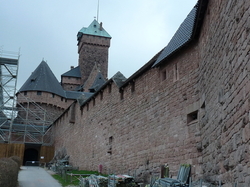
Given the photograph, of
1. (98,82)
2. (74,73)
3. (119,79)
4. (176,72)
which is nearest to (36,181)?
(119,79)

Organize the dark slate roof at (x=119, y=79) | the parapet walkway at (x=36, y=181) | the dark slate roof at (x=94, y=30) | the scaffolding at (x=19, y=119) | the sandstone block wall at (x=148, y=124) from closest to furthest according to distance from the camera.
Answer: the sandstone block wall at (x=148, y=124), the parapet walkway at (x=36, y=181), the dark slate roof at (x=119, y=79), the scaffolding at (x=19, y=119), the dark slate roof at (x=94, y=30)

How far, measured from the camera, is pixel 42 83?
1608 inches

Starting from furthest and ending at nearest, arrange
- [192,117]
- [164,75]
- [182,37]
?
[164,75]
[182,37]
[192,117]

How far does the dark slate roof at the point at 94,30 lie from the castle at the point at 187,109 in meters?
34.9

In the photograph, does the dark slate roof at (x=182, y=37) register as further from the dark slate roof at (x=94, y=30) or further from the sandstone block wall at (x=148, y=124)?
the dark slate roof at (x=94, y=30)

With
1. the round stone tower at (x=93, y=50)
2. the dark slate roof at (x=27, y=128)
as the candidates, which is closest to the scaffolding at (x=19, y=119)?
the dark slate roof at (x=27, y=128)

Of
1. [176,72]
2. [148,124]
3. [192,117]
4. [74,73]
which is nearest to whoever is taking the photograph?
[192,117]

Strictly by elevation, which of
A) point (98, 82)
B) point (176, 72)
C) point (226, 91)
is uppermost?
point (98, 82)

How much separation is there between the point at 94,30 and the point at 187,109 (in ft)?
158

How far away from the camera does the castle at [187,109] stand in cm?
502

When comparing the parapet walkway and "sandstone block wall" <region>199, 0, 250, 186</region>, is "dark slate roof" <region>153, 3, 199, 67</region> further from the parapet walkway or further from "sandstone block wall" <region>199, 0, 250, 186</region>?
the parapet walkway

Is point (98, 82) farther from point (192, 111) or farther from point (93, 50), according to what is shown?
point (192, 111)

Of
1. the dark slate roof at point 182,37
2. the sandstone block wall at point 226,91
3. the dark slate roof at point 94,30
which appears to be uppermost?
the dark slate roof at point 94,30

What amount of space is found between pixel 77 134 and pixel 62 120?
681cm
